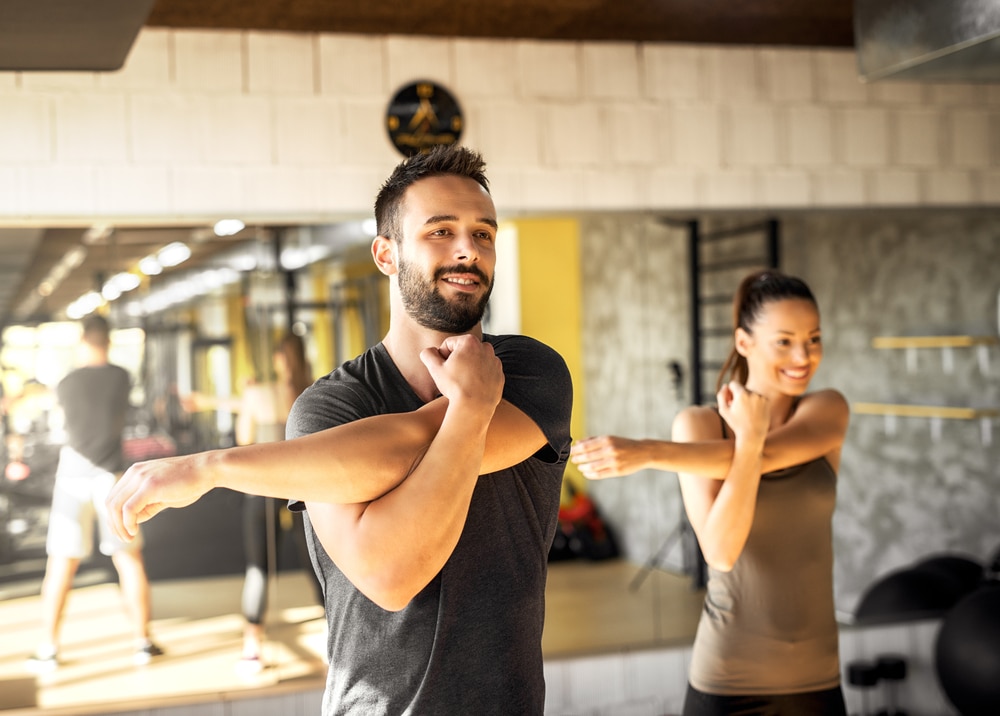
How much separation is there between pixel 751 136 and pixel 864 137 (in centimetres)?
58

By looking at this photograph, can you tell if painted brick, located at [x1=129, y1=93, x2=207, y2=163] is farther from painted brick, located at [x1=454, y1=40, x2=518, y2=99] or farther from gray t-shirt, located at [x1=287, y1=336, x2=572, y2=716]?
gray t-shirt, located at [x1=287, y1=336, x2=572, y2=716]

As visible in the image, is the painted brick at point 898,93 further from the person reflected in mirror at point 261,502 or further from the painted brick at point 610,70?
the person reflected in mirror at point 261,502

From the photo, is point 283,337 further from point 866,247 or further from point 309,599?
point 866,247

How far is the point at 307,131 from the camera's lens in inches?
177

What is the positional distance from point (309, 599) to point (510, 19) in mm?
2530

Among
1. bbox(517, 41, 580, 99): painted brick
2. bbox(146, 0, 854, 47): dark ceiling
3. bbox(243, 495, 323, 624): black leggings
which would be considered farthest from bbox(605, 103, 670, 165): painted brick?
bbox(243, 495, 323, 624): black leggings

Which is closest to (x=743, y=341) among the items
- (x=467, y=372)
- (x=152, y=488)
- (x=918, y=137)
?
(x=467, y=372)

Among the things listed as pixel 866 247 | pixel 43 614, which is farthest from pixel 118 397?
pixel 866 247

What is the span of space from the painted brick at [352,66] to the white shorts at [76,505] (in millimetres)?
1796

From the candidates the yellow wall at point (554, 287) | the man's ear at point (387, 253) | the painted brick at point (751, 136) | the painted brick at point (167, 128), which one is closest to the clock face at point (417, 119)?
the yellow wall at point (554, 287)

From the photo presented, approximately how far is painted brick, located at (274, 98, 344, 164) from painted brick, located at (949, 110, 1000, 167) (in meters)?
2.94

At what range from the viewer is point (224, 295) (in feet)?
14.6

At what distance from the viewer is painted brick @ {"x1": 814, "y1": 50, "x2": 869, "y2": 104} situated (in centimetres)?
507

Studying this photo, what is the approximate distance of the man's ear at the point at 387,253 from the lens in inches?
67.8
